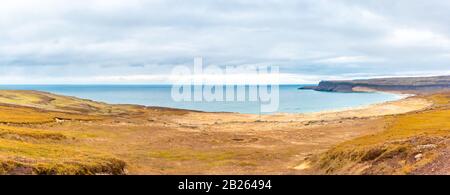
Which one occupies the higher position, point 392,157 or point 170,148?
point 392,157

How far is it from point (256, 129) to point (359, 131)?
2680 centimetres

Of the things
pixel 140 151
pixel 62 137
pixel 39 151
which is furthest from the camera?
pixel 62 137

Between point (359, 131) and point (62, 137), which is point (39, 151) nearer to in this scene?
point (62, 137)

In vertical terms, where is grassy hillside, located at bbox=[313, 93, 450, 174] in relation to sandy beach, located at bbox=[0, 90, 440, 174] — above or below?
above

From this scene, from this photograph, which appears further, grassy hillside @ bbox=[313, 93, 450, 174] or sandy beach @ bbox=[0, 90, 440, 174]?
sandy beach @ bbox=[0, 90, 440, 174]

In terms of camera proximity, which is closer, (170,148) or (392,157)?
(392,157)

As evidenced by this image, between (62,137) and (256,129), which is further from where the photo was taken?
(256,129)

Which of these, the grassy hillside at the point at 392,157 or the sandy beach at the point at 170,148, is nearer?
the grassy hillside at the point at 392,157

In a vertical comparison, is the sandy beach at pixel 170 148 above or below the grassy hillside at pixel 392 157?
below
